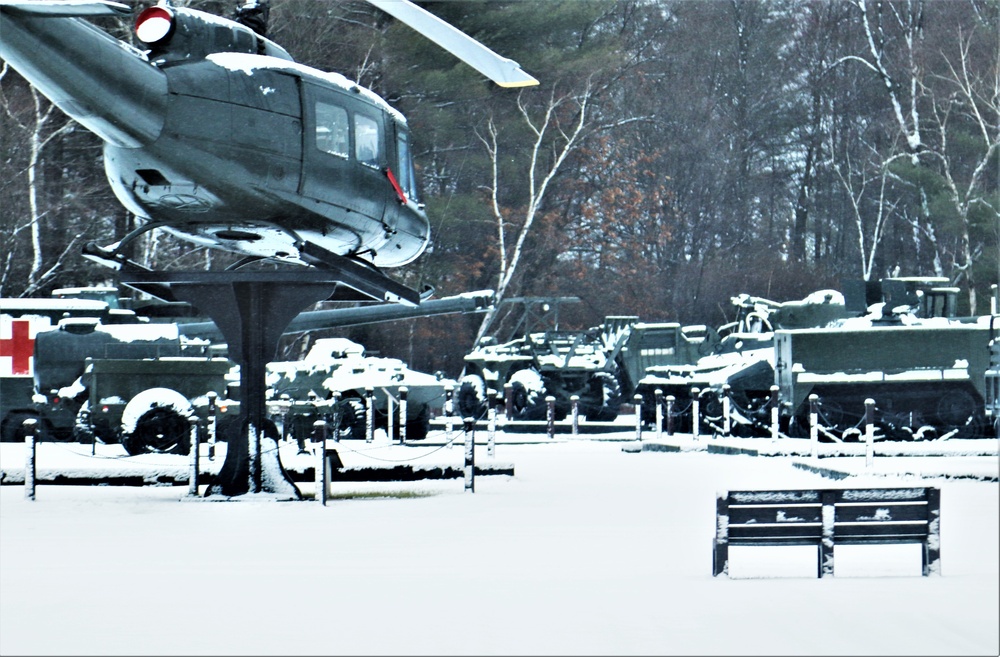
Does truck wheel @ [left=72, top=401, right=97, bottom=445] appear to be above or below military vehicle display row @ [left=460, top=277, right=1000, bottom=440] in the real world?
below

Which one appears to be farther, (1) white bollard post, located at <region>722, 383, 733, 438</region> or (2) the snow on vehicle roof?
(1) white bollard post, located at <region>722, 383, 733, 438</region>

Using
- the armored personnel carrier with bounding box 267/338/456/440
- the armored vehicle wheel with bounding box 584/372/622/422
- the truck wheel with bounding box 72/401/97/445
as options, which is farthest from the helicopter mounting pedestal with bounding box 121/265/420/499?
the armored vehicle wheel with bounding box 584/372/622/422

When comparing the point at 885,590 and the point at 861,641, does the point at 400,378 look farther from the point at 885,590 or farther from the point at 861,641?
the point at 861,641

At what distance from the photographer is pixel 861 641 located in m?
7.69

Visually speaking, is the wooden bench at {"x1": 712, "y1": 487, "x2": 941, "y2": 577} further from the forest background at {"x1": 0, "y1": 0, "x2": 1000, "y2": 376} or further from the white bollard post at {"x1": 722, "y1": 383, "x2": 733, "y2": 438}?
the forest background at {"x1": 0, "y1": 0, "x2": 1000, "y2": 376}

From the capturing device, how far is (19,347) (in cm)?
2358

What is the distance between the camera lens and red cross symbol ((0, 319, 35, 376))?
77.1ft

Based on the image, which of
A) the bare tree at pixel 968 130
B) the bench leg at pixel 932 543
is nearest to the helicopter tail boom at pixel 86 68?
the bench leg at pixel 932 543

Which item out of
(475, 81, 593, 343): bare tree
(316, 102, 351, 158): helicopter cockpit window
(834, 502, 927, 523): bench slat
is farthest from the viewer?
(475, 81, 593, 343): bare tree

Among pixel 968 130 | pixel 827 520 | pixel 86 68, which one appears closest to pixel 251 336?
pixel 86 68

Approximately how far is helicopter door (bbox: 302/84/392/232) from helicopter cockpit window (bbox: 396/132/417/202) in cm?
38

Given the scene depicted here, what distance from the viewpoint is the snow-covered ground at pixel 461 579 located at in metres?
7.95

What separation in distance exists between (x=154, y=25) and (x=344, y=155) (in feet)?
7.09

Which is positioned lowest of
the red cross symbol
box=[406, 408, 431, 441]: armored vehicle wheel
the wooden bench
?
the wooden bench
